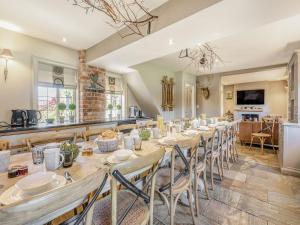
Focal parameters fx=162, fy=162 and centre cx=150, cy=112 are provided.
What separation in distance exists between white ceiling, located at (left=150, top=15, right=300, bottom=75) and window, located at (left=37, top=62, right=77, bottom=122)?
2.33m

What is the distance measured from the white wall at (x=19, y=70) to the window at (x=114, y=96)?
5.44 feet

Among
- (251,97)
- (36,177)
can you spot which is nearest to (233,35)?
(36,177)

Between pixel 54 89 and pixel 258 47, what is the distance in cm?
462

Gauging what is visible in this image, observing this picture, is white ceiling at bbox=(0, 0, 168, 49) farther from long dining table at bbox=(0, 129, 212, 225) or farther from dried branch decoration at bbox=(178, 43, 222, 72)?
long dining table at bbox=(0, 129, 212, 225)

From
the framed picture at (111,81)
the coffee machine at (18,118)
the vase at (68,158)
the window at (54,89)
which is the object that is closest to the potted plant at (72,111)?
the window at (54,89)

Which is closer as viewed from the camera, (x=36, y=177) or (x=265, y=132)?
(x=36, y=177)

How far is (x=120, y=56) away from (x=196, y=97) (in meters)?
4.38

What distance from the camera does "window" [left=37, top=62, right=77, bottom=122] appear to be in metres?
3.37

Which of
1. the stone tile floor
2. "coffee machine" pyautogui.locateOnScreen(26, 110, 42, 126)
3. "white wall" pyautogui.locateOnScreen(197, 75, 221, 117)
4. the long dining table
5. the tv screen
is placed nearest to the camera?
the long dining table

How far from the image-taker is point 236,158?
147 inches

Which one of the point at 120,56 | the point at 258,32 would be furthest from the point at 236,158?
the point at 120,56

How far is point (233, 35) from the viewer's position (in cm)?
301

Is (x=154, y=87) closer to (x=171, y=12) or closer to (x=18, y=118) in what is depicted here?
(x=171, y=12)

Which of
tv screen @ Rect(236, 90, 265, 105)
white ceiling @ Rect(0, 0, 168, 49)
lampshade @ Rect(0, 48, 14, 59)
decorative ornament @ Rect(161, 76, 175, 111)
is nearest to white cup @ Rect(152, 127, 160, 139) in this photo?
white ceiling @ Rect(0, 0, 168, 49)
